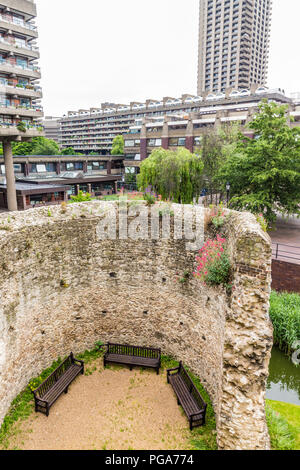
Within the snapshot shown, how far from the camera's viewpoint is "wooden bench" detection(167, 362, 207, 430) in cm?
825

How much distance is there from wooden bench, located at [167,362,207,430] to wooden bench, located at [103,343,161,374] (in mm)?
739

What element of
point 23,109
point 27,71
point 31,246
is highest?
point 27,71

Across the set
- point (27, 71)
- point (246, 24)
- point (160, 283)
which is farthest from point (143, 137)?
point (246, 24)

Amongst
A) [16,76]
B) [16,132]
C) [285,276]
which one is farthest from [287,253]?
[16,76]

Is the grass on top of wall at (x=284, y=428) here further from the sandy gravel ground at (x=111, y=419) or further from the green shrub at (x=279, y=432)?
the sandy gravel ground at (x=111, y=419)

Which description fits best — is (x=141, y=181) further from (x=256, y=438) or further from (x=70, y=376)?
(x=256, y=438)

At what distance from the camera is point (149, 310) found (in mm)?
11016

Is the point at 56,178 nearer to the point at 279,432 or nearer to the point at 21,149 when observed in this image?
the point at 21,149

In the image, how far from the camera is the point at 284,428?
7887 mm

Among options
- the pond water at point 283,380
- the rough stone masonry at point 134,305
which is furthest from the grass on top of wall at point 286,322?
the rough stone masonry at point 134,305

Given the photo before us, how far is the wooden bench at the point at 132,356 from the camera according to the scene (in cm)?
1037

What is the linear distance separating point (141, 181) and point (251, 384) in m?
21.1

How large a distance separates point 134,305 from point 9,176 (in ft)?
70.2

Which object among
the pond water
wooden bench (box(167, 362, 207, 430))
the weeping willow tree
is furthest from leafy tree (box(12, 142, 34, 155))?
the pond water
